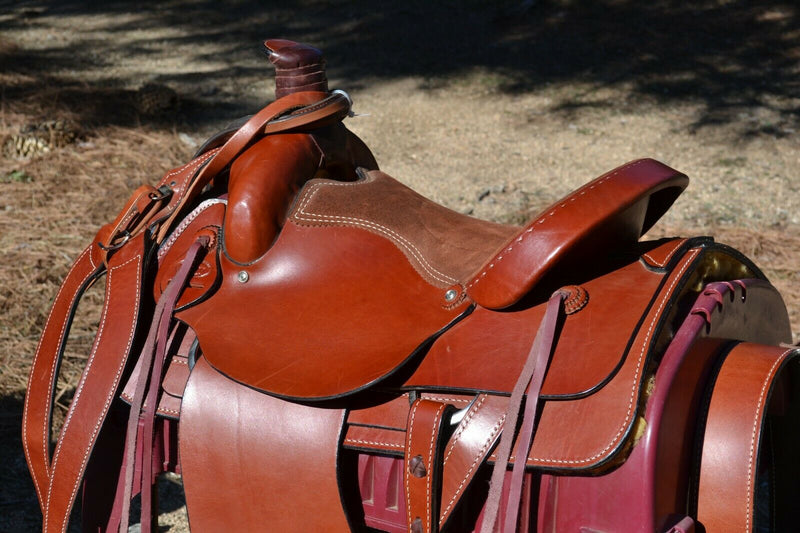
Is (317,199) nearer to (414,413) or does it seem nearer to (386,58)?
(414,413)

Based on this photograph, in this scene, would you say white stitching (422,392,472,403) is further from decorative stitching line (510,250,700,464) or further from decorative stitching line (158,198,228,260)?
decorative stitching line (158,198,228,260)

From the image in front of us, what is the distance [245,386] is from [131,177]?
2.84 meters

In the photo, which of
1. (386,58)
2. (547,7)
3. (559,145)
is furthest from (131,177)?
(547,7)

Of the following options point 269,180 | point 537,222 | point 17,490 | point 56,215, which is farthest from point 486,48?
point 537,222

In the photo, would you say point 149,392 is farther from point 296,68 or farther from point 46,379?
point 296,68

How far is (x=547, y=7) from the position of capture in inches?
261

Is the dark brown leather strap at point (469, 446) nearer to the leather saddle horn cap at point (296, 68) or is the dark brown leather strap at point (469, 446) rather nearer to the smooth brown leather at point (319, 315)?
the smooth brown leather at point (319, 315)

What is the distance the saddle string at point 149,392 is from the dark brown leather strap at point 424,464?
467mm

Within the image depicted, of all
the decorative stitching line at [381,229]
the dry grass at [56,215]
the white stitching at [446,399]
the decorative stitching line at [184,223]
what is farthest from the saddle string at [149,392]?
the dry grass at [56,215]

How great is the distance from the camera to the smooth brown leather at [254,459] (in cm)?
123

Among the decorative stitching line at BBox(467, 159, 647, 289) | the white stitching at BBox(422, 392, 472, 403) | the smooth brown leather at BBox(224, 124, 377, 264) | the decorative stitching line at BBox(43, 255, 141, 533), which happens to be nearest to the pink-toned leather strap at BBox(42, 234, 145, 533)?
the decorative stitching line at BBox(43, 255, 141, 533)

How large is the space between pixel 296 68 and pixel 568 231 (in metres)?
0.67

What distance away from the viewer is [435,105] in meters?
5.04

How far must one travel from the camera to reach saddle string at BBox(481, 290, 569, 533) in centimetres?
106
